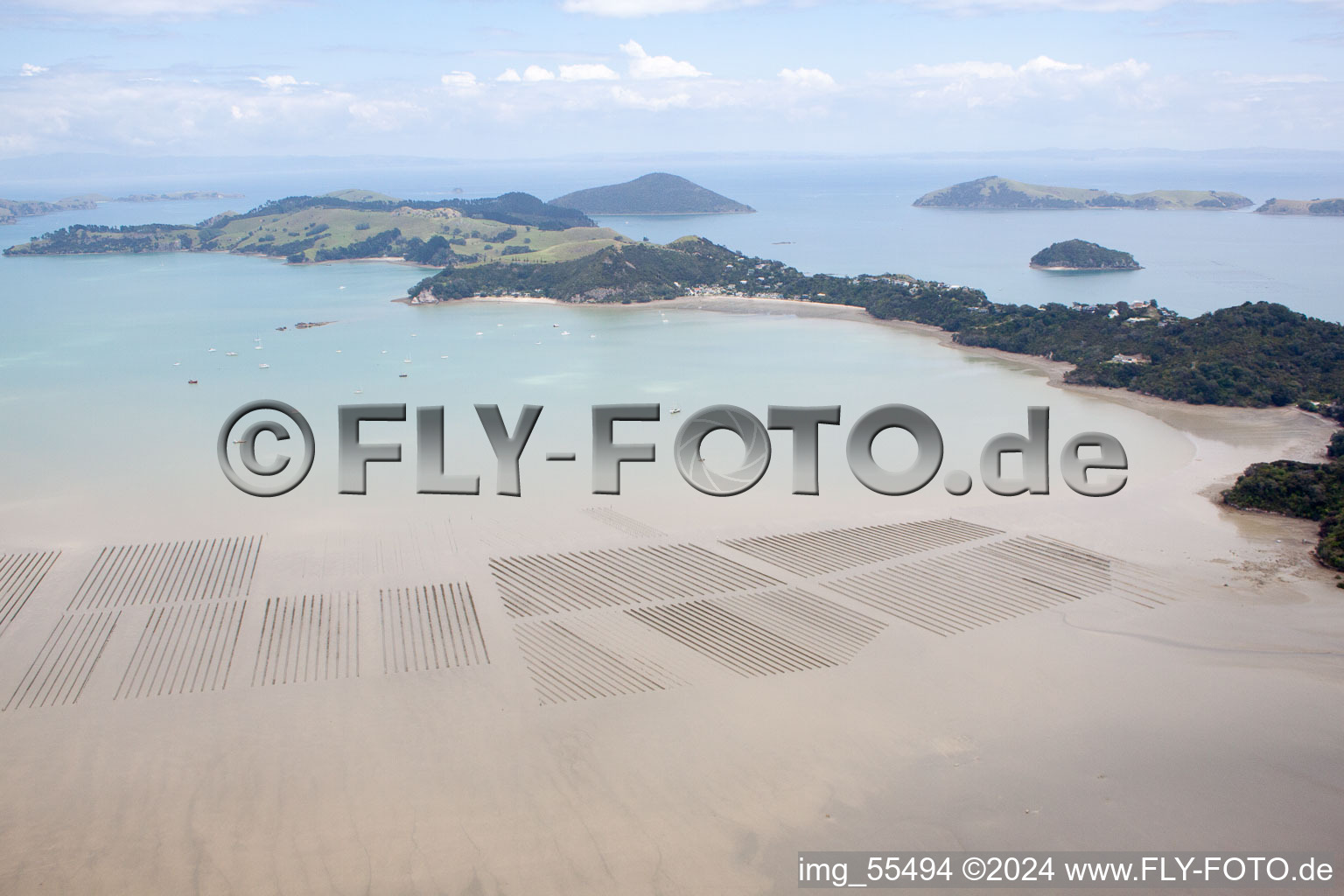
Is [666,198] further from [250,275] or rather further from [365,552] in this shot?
[365,552]

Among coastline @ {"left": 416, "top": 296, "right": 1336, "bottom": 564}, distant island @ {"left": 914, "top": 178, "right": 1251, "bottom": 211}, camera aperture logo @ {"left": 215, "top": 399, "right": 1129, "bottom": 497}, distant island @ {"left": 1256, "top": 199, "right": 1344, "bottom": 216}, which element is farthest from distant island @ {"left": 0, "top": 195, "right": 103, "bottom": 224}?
distant island @ {"left": 1256, "top": 199, "right": 1344, "bottom": 216}

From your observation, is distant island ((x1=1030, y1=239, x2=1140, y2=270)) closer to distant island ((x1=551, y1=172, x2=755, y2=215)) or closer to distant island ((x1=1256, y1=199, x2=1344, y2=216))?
distant island ((x1=1256, y1=199, x2=1344, y2=216))

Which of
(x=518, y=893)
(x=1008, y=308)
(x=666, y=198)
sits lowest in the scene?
(x=518, y=893)

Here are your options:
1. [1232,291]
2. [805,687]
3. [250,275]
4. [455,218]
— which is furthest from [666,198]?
[805,687]

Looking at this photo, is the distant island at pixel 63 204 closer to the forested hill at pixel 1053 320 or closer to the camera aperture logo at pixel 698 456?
the forested hill at pixel 1053 320
